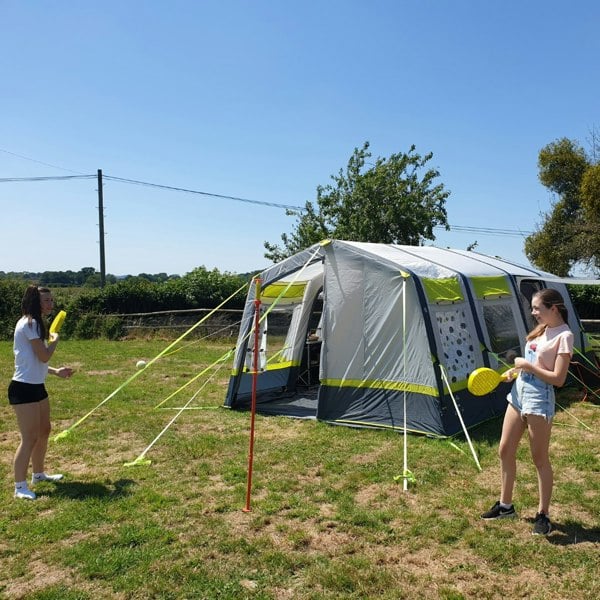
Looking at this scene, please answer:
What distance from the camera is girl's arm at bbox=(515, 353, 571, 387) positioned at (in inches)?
131

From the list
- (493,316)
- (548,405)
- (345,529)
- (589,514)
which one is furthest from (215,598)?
(493,316)

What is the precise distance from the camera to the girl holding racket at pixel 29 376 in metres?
4.20

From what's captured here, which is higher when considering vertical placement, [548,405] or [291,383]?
[548,405]

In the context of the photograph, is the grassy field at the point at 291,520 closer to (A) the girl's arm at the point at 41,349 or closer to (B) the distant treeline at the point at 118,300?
(A) the girl's arm at the point at 41,349

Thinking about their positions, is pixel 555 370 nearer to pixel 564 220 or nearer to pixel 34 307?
pixel 34 307

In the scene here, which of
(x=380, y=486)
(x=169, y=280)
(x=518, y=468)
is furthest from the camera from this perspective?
(x=169, y=280)

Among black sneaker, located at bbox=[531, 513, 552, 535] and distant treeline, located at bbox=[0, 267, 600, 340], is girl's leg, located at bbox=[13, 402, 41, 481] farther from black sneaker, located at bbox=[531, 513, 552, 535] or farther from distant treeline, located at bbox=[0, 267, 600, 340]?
distant treeline, located at bbox=[0, 267, 600, 340]

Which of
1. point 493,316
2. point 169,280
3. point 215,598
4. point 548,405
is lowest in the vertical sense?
point 215,598

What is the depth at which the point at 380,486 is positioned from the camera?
4.54 metres

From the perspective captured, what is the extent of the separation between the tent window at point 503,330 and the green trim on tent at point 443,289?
0.64 meters

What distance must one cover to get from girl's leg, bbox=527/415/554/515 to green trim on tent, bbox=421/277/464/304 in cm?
275

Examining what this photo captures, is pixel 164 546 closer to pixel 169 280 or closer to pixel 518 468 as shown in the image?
pixel 518 468

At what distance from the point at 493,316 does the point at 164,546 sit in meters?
5.17

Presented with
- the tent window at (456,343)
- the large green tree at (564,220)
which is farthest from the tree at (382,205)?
the tent window at (456,343)
